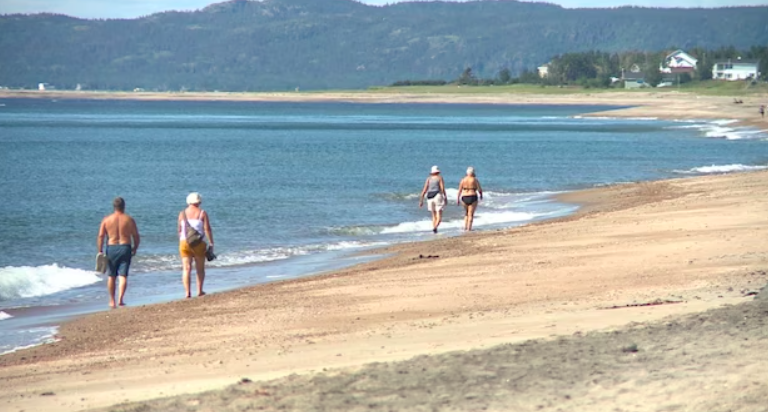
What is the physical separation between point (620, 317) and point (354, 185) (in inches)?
1128

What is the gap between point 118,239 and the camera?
14016mm

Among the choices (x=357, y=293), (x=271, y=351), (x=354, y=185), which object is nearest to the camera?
(x=271, y=351)

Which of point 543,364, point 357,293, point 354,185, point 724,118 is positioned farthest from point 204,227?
point 724,118

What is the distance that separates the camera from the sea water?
17.8 meters

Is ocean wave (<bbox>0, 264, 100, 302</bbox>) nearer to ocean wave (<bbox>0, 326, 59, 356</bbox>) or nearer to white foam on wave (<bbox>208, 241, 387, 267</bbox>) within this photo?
white foam on wave (<bbox>208, 241, 387, 267</bbox>)

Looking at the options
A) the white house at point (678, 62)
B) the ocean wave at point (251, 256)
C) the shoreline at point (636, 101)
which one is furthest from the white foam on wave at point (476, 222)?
the white house at point (678, 62)

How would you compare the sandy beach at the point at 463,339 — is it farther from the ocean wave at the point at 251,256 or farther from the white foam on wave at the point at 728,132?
the white foam on wave at the point at 728,132

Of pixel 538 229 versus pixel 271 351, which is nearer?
pixel 271 351

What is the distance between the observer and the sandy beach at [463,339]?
290 inches

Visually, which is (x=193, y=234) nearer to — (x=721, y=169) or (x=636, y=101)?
(x=721, y=169)

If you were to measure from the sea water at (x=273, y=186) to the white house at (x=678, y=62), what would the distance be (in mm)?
98584

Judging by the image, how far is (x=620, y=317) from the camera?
9734 mm

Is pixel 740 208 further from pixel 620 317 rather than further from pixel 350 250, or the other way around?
pixel 620 317

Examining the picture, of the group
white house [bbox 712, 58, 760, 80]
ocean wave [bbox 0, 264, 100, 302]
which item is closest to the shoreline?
white house [bbox 712, 58, 760, 80]
